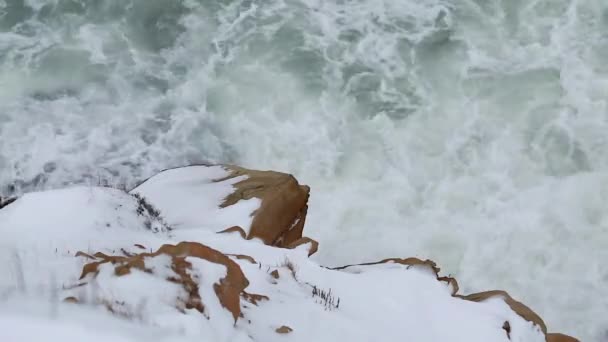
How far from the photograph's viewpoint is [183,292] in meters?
3.87

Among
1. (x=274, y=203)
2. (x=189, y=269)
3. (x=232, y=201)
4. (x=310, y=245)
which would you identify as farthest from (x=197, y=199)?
(x=189, y=269)

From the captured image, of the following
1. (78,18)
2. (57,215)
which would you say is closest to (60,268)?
(57,215)

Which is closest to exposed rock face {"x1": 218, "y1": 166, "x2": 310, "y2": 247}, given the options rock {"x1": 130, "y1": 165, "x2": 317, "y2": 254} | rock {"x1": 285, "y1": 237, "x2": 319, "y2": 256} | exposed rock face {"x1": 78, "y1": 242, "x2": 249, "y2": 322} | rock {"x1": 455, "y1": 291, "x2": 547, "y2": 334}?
rock {"x1": 130, "y1": 165, "x2": 317, "y2": 254}

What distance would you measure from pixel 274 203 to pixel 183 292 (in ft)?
12.4

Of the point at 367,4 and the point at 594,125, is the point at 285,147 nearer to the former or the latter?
the point at 367,4

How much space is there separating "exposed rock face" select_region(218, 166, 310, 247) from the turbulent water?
1.31 meters

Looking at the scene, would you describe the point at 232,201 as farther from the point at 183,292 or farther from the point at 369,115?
the point at 183,292

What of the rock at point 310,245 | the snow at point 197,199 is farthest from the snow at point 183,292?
the rock at point 310,245

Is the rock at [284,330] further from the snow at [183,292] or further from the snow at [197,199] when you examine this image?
the snow at [197,199]

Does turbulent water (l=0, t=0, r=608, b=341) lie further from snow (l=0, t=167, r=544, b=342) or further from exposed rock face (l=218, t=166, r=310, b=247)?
snow (l=0, t=167, r=544, b=342)

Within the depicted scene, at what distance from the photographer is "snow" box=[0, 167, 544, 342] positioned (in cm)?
345

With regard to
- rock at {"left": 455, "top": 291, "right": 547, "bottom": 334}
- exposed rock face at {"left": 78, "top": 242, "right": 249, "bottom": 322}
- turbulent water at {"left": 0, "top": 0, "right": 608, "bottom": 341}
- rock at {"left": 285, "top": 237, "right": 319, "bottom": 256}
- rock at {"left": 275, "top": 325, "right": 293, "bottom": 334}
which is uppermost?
turbulent water at {"left": 0, "top": 0, "right": 608, "bottom": 341}

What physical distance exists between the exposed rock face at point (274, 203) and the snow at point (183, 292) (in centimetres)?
19

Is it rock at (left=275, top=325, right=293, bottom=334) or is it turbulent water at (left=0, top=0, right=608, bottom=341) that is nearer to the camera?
rock at (left=275, top=325, right=293, bottom=334)
